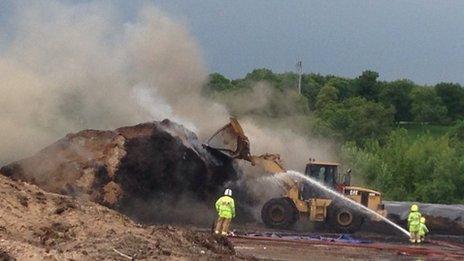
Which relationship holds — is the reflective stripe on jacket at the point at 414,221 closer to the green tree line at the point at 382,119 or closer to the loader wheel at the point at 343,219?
the loader wheel at the point at 343,219

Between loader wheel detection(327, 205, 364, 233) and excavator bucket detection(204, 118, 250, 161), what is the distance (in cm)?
335

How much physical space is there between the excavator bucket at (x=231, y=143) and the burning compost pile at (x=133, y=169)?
330mm

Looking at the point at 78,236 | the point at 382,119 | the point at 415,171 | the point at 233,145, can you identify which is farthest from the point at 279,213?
the point at 382,119

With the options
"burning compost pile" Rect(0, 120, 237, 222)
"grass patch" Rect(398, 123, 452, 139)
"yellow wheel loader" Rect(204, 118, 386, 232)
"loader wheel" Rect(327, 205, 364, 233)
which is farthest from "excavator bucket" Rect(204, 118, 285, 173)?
"grass patch" Rect(398, 123, 452, 139)

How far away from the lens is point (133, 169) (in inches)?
1021

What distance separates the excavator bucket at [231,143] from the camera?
1097 inches

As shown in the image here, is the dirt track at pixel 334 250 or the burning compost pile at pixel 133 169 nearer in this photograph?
the dirt track at pixel 334 250

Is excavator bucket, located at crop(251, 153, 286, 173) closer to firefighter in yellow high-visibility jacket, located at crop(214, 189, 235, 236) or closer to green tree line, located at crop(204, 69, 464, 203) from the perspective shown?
firefighter in yellow high-visibility jacket, located at crop(214, 189, 235, 236)

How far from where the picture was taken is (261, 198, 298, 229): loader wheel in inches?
1113

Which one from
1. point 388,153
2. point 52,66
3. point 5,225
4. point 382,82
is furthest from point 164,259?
point 382,82

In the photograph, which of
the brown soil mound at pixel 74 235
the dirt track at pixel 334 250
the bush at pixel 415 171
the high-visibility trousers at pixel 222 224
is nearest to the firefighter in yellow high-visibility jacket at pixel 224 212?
the high-visibility trousers at pixel 222 224

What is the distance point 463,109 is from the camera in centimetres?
8844

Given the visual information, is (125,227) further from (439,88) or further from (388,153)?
(439,88)

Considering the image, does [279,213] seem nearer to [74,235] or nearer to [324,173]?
[324,173]
